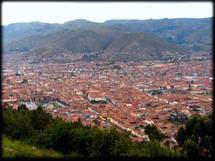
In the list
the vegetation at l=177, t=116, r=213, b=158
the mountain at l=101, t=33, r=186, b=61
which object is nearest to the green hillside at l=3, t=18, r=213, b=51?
the mountain at l=101, t=33, r=186, b=61

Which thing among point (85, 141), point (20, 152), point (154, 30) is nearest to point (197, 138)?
point (85, 141)

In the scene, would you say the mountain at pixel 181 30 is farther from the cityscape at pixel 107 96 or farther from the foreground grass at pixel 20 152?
the foreground grass at pixel 20 152

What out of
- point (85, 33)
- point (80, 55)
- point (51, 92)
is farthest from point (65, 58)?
point (51, 92)

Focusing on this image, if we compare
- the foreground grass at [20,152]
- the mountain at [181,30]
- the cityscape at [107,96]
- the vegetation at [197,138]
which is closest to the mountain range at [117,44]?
the mountain at [181,30]


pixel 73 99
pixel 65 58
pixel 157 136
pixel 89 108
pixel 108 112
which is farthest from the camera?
pixel 65 58

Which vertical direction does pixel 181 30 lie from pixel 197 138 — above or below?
above

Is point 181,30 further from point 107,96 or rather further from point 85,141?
point 85,141

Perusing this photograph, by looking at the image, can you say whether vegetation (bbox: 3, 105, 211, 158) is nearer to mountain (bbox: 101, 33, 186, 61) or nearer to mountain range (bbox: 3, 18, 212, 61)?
mountain range (bbox: 3, 18, 212, 61)

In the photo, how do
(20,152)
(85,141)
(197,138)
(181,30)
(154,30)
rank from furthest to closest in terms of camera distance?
(154,30)
(181,30)
(197,138)
(85,141)
(20,152)

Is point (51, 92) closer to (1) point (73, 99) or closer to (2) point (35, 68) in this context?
(1) point (73, 99)

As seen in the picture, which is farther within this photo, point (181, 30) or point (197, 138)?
point (181, 30)

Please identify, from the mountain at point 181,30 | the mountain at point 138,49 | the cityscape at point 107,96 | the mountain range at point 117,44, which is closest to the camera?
the cityscape at point 107,96
